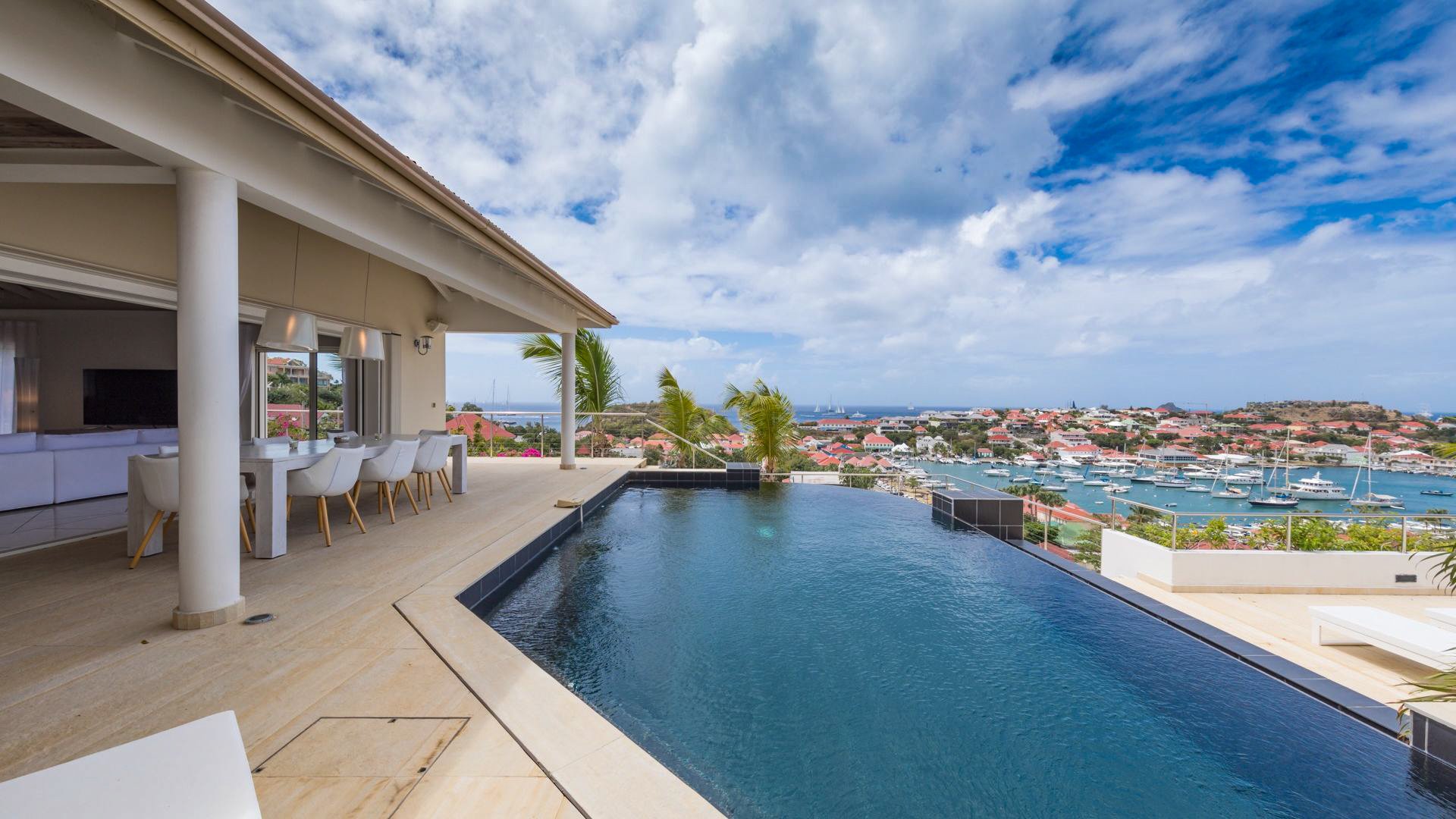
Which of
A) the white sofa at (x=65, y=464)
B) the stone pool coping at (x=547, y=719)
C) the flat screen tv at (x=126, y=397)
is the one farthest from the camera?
the flat screen tv at (x=126, y=397)

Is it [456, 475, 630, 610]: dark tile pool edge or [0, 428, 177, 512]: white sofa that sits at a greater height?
[0, 428, 177, 512]: white sofa

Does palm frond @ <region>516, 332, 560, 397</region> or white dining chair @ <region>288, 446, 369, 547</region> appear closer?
white dining chair @ <region>288, 446, 369, 547</region>

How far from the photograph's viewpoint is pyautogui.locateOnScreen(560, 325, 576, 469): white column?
971 cm

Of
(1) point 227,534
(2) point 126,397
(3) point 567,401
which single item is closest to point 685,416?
(3) point 567,401

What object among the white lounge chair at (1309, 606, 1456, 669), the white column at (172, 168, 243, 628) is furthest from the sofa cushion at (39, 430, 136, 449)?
the white lounge chair at (1309, 606, 1456, 669)

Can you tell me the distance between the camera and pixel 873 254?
1636 centimetres

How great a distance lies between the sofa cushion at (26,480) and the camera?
5.31 metres

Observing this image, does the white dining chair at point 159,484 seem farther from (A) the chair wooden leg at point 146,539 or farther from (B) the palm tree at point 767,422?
(B) the palm tree at point 767,422

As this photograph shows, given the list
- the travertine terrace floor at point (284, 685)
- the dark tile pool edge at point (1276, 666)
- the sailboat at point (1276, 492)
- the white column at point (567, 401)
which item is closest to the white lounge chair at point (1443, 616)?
the dark tile pool edge at point (1276, 666)

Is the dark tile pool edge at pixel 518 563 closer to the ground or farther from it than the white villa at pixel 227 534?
closer to the ground

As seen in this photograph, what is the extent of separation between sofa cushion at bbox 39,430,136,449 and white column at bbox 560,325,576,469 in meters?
5.22

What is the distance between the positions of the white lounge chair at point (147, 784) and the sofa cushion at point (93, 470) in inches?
249

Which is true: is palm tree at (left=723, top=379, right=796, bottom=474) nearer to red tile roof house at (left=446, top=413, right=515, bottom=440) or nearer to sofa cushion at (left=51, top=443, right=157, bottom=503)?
red tile roof house at (left=446, top=413, right=515, bottom=440)

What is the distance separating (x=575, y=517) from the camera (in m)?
6.30
